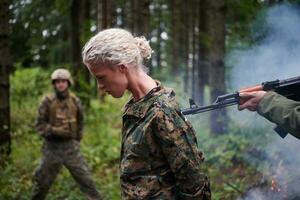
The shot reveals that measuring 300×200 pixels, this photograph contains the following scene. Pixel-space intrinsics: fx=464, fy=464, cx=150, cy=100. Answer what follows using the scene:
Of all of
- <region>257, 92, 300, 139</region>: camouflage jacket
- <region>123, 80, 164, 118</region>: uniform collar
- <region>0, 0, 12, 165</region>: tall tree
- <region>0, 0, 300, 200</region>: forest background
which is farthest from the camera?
<region>0, 0, 12, 165</region>: tall tree

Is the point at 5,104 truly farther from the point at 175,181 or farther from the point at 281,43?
the point at 175,181

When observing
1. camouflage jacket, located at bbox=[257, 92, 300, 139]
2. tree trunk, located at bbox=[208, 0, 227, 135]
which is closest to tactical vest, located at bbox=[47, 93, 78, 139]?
→ tree trunk, located at bbox=[208, 0, 227, 135]

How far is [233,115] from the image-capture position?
11.4m

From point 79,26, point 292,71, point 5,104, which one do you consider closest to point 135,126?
point 292,71

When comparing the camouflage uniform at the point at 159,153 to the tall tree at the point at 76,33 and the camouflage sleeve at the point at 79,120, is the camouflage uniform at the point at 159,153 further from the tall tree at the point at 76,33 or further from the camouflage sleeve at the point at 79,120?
the tall tree at the point at 76,33

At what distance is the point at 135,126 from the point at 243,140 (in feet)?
22.3

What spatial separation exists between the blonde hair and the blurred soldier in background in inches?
177

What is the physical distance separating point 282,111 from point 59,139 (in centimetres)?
464

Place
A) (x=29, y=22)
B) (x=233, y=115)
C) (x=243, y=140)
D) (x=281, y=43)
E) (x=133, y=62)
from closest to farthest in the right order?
(x=133, y=62)
(x=281, y=43)
(x=243, y=140)
(x=233, y=115)
(x=29, y=22)

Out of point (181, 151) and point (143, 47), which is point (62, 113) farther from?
point (181, 151)

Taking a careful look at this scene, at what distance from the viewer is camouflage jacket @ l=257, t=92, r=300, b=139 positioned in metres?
3.26

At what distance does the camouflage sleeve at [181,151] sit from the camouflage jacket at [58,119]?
4.65 metres

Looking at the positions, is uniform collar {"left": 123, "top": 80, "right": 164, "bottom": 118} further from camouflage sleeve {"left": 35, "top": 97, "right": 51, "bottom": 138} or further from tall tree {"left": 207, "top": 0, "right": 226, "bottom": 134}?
tall tree {"left": 207, "top": 0, "right": 226, "bottom": 134}

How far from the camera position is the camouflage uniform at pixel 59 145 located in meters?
7.12
